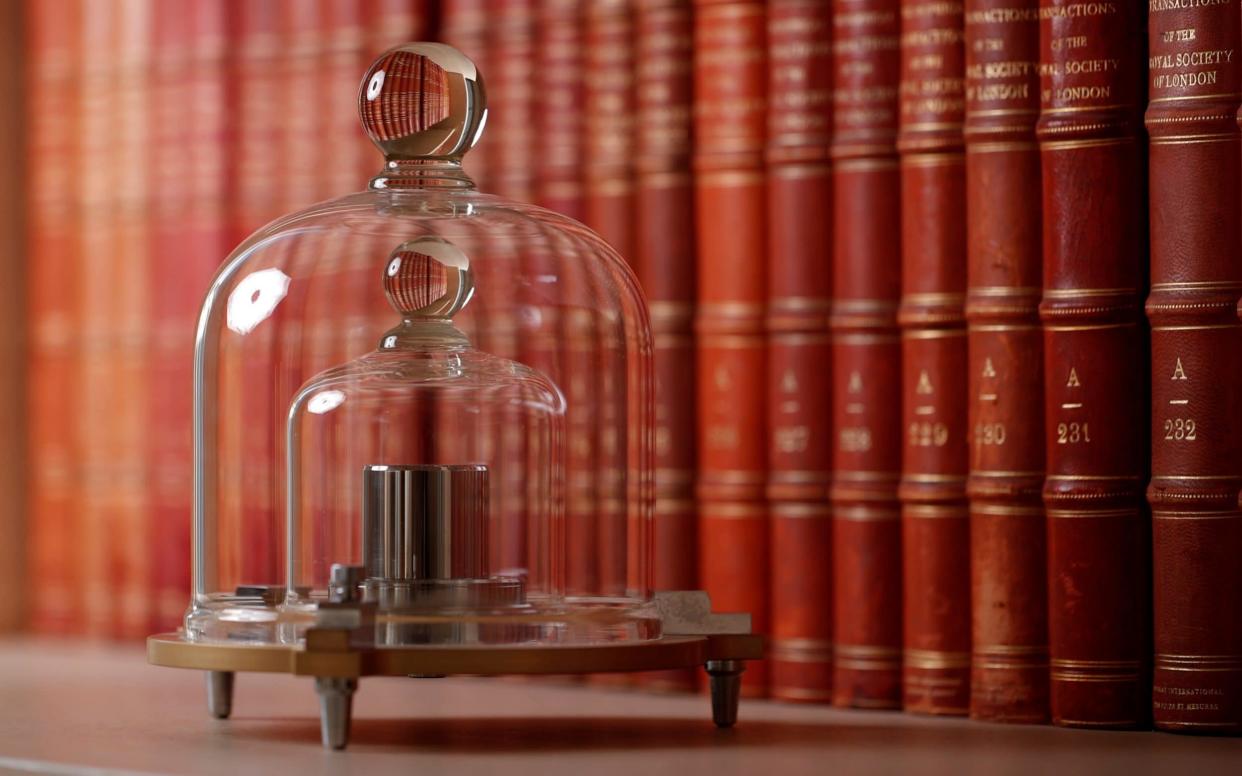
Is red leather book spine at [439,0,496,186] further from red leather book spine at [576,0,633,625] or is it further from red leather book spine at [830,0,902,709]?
red leather book spine at [830,0,902,709]

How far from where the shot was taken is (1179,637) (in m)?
1.24

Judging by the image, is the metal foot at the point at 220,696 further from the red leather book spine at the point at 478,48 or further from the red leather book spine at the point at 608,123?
the red leather book spine at the point at 478,48

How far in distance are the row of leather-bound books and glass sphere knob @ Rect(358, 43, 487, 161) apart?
0.29 metres

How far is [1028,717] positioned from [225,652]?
52 cm

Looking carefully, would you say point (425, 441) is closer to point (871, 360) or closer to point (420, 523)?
point (420, 523)

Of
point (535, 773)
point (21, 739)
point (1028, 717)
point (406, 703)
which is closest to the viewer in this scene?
point (535, 773)

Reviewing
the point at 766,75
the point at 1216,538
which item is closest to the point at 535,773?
the point at 1216,538

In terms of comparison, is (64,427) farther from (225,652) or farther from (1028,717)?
(1028,717)

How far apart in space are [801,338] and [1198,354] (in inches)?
11.6

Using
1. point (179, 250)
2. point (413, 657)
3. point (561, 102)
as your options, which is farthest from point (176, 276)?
point (413, 657)

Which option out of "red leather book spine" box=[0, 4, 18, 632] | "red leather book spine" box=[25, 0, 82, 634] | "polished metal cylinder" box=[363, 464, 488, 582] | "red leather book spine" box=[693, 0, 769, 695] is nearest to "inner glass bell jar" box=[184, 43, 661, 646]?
"polished metal cylinder" box=[363, 464, 488, 582]

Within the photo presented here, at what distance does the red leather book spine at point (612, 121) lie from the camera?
153 centimetres

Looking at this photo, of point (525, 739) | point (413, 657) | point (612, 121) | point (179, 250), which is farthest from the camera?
point (179, 250)

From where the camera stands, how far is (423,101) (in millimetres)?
1204
